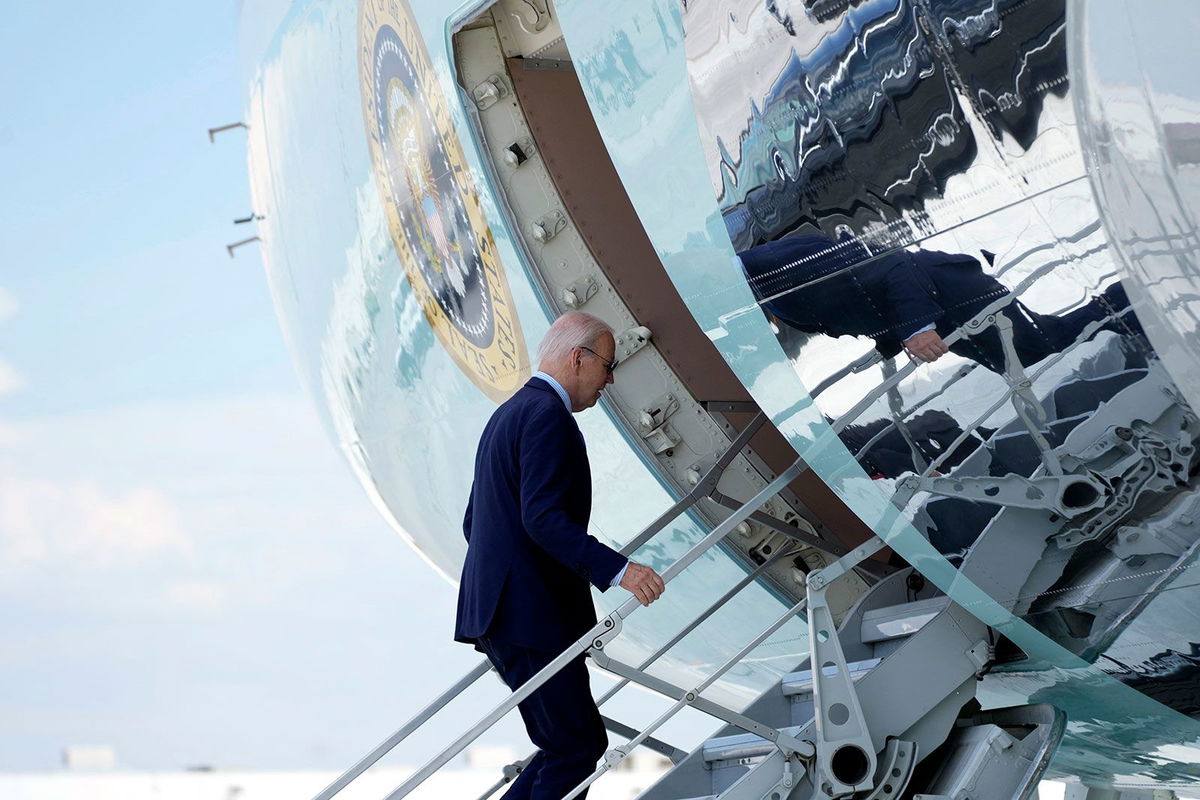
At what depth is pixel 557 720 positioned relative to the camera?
2982mm

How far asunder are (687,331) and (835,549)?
752mm

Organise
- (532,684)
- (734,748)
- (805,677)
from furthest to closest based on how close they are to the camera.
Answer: (805,677) < (734,748) < (532,684)

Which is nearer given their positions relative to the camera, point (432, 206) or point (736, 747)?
point (736, 747)

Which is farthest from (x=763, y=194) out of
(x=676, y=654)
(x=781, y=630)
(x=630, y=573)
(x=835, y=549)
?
(x=676, y=654)

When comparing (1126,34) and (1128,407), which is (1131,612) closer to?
(1128,407)

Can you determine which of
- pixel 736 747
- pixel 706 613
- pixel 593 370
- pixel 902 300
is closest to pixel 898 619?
pixel 736 747

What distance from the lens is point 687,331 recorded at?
414 cm

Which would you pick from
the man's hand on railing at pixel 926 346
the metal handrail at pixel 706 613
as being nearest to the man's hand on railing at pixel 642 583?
the man's hand on railing at pixel 926 346

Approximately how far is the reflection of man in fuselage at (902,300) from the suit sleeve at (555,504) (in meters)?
0.52

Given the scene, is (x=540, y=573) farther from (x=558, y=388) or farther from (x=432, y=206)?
(x=432, y=206)

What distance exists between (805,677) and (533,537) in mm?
1106

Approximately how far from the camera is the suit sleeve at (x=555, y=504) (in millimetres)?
2857

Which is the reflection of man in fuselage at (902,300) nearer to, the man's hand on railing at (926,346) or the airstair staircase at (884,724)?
the man's hand on railing at (926,346)

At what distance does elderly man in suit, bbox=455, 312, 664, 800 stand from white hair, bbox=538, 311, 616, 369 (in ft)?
0.08
